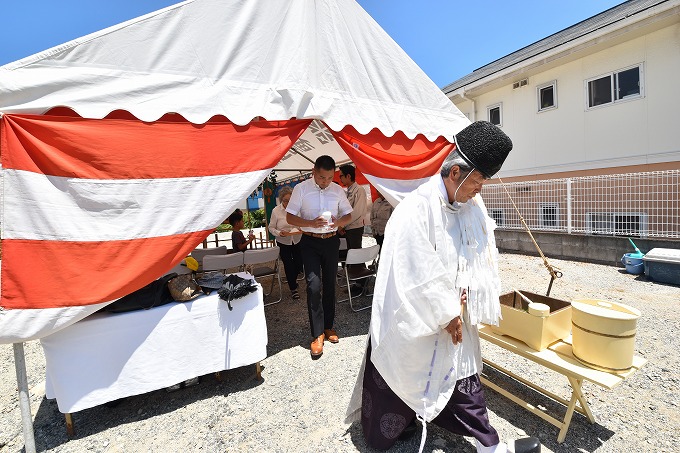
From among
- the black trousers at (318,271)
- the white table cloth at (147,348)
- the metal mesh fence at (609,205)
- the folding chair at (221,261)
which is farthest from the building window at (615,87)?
the white table cloth at (147,348)

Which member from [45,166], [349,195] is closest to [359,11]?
[349,195]

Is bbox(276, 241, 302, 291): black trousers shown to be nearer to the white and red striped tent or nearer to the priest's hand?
the white and red striped tent

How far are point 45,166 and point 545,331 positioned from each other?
3.12 metres

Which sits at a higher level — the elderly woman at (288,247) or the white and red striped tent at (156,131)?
the white and red striped tent at (156,131)

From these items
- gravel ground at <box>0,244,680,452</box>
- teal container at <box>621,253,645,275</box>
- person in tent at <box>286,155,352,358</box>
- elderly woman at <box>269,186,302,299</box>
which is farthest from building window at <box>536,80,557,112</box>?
person in tent at <box>286,155,352,358</box>

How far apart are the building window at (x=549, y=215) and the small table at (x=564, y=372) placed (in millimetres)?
5719

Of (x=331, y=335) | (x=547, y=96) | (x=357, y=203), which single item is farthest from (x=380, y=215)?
(x=547, y=96)

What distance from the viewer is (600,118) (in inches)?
285

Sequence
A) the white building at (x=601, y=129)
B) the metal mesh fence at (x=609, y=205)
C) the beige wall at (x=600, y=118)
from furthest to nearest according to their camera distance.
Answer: the beige wall at (x=600, y=118), the white building at (x=601, y=129), the metal mesh fence at (x=609, y=205)

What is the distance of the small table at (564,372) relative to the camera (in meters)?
1.56

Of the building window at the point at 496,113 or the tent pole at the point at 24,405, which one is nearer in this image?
the tent pole at the point at 24,405

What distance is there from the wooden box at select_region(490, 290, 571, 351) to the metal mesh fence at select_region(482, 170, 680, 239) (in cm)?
513

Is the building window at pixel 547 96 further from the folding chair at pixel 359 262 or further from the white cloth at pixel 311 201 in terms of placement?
the white cloth at pixel 311 201

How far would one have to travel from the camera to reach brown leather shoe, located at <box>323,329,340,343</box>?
3141mm
